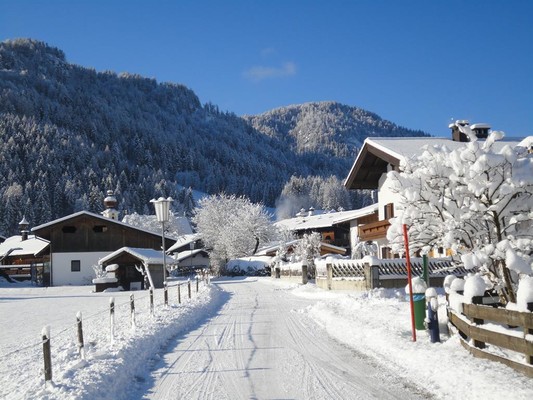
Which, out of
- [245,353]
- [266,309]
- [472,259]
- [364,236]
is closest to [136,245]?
[364,236]

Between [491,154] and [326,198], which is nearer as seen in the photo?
[491,154]

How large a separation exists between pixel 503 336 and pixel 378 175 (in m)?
26.4

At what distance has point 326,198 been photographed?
175 metres

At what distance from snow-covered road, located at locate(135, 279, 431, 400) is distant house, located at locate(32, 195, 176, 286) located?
1597 inches

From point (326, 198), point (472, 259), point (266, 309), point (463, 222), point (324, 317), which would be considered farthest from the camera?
point (326, 198)

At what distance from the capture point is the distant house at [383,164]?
91.2 ft

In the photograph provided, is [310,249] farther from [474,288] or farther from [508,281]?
[474,288]

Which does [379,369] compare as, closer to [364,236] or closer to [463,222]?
[463,222]

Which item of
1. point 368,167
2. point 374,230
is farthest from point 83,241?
point 368,167

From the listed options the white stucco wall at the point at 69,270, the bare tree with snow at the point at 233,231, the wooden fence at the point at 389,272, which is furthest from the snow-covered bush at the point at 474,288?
the bare tree with snow at the point at 233,231

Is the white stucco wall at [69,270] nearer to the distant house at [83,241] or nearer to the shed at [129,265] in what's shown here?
the distant house at [83,241]

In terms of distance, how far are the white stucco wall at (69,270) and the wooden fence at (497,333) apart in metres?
47.9

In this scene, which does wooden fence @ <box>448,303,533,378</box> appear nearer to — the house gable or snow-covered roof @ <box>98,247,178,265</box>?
snow-covered roof @ <box>98,247,178,265</box>

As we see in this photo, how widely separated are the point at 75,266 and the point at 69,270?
68 centimetres
